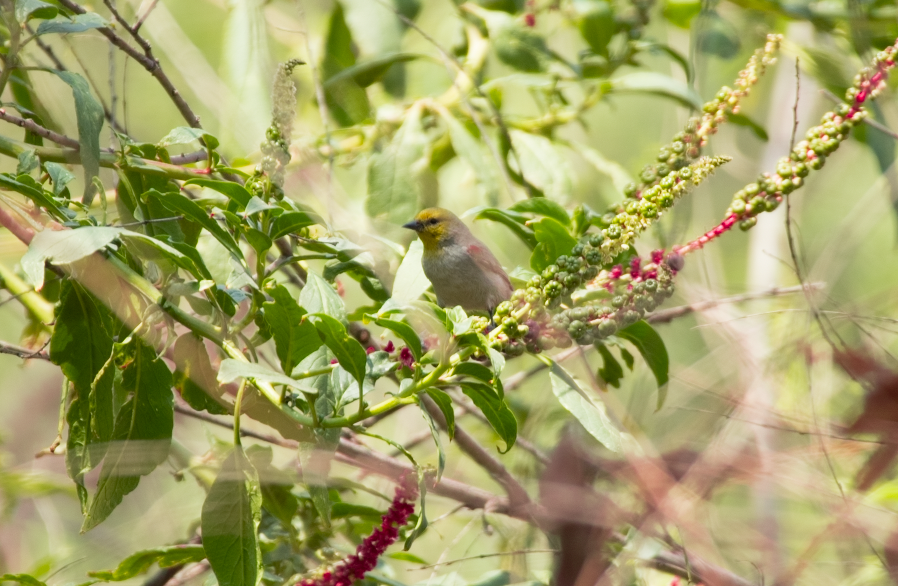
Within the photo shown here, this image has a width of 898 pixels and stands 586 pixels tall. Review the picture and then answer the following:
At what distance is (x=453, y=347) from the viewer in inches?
55.3

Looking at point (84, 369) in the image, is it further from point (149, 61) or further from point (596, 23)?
point (596, 23)

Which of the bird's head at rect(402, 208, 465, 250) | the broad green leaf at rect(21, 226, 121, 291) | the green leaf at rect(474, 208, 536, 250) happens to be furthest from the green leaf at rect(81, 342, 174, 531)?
the bird's head at rect(402, 208, 465, 250)

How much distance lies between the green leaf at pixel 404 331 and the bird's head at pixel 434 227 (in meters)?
1.97

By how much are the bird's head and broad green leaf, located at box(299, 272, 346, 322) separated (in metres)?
1.79

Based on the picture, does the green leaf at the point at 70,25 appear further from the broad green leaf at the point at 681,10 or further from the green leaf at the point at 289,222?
the broad green leaf at the point at 681,10

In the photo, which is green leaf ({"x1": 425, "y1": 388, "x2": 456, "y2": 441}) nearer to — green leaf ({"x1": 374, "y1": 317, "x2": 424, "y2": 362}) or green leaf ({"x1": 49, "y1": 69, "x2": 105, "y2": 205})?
green leaf ({"x1": 374, "y1": 317, "x2": 424, "y2": 362})

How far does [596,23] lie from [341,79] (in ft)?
3.45

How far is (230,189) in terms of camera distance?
164cm

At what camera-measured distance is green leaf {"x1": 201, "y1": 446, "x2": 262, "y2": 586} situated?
1455 mm

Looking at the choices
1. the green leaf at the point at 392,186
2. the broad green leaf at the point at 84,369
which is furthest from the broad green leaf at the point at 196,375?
the green leaf at the point at 392,186

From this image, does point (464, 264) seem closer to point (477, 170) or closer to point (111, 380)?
point (477, 170)

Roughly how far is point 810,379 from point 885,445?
29cm

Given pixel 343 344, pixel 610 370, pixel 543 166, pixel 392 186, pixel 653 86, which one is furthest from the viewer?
pixel 653 86

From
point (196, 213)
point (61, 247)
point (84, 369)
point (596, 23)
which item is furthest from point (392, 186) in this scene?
point (61, 247)
